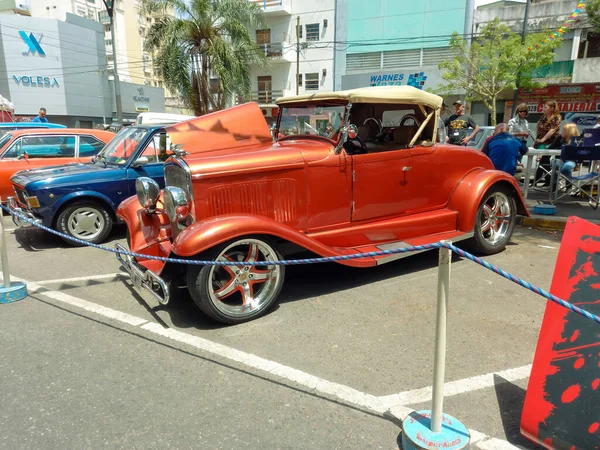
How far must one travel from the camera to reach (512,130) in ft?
26.9

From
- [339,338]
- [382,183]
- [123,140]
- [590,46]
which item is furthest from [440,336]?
[590,46]

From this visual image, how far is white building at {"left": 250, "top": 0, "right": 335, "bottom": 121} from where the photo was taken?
101ft

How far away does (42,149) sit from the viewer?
7.89 meters

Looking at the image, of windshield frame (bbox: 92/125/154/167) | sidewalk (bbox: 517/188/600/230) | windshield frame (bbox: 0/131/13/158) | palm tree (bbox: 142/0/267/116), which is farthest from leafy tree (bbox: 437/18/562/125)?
windshield frame (bbox: 0/131/13/158)

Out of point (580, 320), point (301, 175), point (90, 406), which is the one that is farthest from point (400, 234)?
point (90, 406)

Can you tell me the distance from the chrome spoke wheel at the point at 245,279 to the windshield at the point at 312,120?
149 cm

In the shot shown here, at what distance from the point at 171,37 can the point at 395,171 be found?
52.4ft

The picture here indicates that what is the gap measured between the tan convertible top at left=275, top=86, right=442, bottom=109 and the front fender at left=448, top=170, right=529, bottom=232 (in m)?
1.00

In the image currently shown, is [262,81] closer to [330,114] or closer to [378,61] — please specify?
[378,61]

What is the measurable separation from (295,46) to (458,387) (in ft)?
107

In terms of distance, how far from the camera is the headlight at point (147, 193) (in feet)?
14.2

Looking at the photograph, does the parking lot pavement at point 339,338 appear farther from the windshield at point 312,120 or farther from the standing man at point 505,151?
the standing man at point 505,151

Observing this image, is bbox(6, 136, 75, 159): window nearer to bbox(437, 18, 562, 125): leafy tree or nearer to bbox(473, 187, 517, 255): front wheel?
bbox(473, 187, 517, 255): front wheel

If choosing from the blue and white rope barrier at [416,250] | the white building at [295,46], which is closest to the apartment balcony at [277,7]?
the white building at [295,46]
